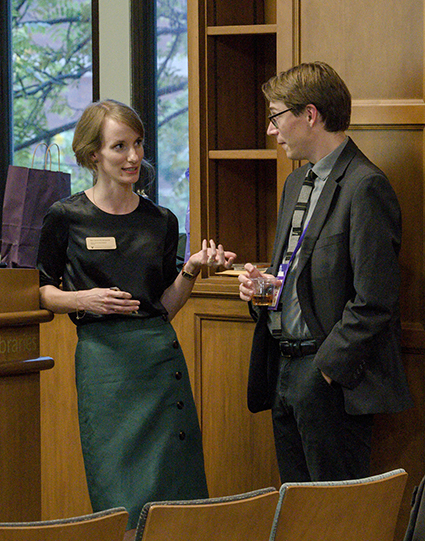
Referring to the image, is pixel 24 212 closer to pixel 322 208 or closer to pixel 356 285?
pixel 322 208

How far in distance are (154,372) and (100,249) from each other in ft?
1.33

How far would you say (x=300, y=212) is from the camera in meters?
2.31

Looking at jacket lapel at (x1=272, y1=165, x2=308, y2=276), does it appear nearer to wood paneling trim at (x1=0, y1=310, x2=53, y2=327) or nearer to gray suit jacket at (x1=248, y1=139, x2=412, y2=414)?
gray suit jacket at (x1=248, y1=139, x2=412, y2=414)

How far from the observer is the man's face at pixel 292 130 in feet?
7.41

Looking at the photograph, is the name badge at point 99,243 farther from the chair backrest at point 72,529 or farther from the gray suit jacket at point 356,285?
the chair backrest at point 72,529

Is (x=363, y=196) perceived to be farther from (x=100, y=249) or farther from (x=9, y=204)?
(x=9, y=204)

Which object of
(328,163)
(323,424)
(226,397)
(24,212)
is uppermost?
(328,163)

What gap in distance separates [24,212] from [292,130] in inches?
59.2

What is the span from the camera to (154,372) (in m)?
2.37

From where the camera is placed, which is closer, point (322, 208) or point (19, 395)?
point (19, 395)

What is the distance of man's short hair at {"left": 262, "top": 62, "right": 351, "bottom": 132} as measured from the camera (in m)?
2.24

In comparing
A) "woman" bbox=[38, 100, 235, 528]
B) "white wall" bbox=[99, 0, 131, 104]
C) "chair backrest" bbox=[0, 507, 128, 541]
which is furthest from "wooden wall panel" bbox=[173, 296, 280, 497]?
"chair backrest" bbox=[0, 507, 128, 541]

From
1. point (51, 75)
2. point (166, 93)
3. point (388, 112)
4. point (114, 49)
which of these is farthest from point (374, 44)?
point (51, 75)

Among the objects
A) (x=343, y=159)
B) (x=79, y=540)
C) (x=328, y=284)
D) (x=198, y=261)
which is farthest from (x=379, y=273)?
(x=79, y=540)
